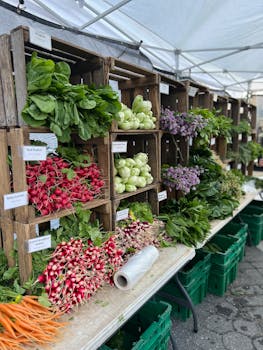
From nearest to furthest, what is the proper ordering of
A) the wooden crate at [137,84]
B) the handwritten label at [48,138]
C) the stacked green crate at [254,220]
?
the handwritten label at [48,138]
the wooden crate at [137,84]
the stacked green crate at [254,220]

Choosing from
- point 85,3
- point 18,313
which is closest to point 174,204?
point 18,313

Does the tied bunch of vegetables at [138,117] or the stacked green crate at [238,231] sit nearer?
the tied bunch of vegetables at [138,117]

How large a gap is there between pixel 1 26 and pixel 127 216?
160 centimetres

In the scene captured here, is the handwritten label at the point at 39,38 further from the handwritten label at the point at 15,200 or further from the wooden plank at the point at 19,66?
the handwritten label at the point at 15,200

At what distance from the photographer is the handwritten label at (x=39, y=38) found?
1078mm

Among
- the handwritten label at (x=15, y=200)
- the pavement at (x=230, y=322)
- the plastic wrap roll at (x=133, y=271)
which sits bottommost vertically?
the pavement at (x=230, y=322)

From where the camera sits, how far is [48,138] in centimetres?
135

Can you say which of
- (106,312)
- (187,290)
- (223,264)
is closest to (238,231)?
(223,264)

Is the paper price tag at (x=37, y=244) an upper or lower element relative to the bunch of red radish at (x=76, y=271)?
upper

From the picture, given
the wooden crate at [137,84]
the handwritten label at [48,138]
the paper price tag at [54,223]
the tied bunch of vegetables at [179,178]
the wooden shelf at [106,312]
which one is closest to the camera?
the wooden shelf at [106,312]

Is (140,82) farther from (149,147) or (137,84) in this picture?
(149,147)

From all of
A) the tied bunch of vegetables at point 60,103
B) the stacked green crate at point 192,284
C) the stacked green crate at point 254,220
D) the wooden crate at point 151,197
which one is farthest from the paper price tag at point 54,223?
the stacked green crate at point 254,220

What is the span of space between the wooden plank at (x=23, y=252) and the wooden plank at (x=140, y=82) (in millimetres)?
1302

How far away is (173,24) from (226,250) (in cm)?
251
